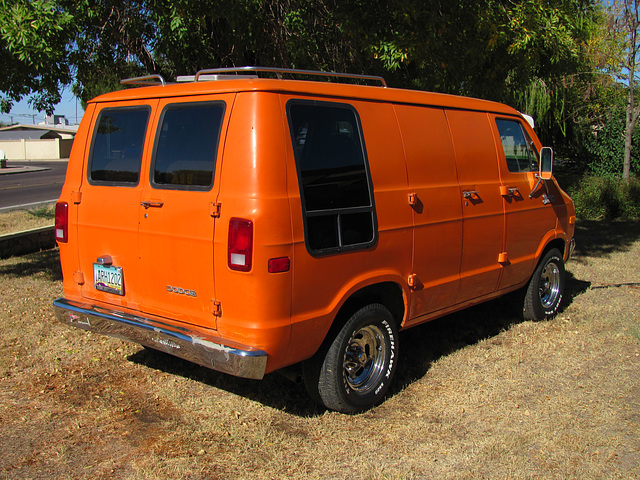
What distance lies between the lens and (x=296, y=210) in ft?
12.2

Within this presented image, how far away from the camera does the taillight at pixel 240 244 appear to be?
11.7ft

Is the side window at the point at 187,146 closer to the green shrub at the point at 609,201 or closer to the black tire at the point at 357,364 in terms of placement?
the black tire at the point at 357,364

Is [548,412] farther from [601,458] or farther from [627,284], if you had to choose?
[627,284]

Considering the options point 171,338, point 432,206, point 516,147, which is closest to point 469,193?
point 432,206

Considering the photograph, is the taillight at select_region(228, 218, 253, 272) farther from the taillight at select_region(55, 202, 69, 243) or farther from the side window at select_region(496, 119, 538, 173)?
the side window at select_region(496, 119, 538, 173)

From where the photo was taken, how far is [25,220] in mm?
13312

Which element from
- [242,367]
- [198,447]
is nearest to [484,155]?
[242,367]

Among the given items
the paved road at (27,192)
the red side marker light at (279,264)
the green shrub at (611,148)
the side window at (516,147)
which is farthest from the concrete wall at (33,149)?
the red side marker light at (279,264)

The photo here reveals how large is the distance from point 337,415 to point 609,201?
1303 centimetres

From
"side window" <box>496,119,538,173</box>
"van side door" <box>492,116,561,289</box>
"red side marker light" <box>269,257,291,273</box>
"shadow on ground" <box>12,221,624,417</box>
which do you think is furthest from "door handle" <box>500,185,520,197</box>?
"red side marker light" <box>269,257,291,273</box>

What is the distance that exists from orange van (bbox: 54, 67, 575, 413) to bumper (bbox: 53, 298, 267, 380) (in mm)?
12

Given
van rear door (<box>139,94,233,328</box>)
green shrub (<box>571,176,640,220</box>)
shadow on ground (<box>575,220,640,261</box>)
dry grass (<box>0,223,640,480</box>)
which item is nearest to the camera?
dry grass (<box>0,223,640,480</box>)

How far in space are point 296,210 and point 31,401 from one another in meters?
2.54

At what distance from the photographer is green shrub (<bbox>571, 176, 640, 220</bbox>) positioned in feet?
49.4
